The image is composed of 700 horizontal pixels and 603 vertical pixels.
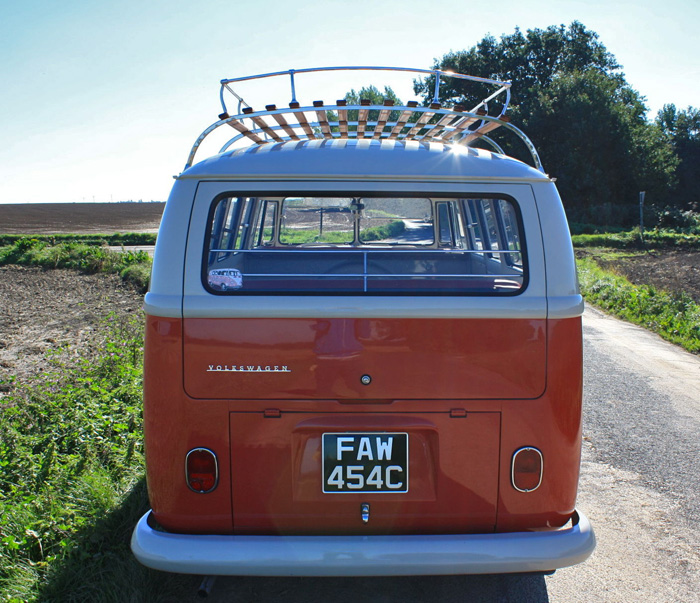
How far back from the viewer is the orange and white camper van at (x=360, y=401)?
2.29 m

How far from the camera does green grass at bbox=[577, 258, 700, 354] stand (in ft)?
28.6

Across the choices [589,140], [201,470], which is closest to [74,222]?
[589,140]

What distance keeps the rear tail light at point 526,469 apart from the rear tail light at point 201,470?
1.22 m

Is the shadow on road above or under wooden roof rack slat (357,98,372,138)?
under

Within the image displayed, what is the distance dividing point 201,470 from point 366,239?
6.65 ft

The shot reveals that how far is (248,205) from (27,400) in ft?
9.91

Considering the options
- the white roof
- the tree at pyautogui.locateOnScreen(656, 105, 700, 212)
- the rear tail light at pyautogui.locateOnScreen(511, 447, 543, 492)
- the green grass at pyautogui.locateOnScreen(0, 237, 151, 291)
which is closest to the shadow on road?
the rear tail light at pyautogui.locateOnScreen(511, 447, 543, 492)

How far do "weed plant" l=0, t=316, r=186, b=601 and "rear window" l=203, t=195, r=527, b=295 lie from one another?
150 centimetres

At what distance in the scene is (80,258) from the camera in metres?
17.6

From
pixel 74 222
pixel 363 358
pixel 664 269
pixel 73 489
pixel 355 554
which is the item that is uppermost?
pixel 363 358

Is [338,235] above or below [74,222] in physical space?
above

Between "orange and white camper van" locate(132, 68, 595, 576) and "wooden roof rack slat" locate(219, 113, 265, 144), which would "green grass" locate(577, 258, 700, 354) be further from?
"wooden roof rack slat" locate(219, 113, 265, 144)

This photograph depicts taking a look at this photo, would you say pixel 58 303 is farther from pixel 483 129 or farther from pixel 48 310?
pixel 483 129

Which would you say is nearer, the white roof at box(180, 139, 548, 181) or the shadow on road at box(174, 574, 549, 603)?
the white roof at box(180, 139, 548, 181)
